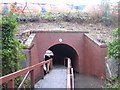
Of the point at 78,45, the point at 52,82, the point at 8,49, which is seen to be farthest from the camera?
the point at 78,45

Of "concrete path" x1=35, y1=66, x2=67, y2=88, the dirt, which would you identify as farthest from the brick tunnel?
"concrete path" x1=35, y1=66, x2=67, y2=88

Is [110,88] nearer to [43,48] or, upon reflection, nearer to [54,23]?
[43,48]

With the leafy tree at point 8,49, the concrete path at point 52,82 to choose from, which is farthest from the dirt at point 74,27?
the leafy tree at point 8,49

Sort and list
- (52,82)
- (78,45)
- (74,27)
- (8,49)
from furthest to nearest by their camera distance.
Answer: (74,27) < (78,45) < (52,82) < (8,49)

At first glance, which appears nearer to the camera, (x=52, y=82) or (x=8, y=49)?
(x=8, y=49)

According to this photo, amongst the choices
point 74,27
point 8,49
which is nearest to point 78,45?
point 74,27

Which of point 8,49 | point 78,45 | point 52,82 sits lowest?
point 52,82

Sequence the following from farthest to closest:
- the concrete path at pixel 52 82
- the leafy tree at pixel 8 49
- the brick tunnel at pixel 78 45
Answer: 1. the brick tunnel at pixel 78 45
2. the concrete path at pixel 52 82
3. the leafy tree at pixel 8 49

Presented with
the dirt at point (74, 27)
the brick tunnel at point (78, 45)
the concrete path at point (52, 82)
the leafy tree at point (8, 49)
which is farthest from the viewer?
the dirt at point (74, 27)

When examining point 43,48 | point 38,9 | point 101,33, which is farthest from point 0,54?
point 38,9

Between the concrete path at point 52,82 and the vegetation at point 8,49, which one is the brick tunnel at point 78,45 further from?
the vegetation at point 8,49

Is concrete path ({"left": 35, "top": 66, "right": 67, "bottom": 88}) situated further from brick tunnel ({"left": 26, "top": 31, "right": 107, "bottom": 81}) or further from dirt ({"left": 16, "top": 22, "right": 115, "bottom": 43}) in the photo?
dirt ({"left": 16, "top": 22, "right": 115, "bottom": 43})

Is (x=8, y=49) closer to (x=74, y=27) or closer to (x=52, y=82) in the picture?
(x=52, y=82)

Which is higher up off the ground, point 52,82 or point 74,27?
point 74,27
